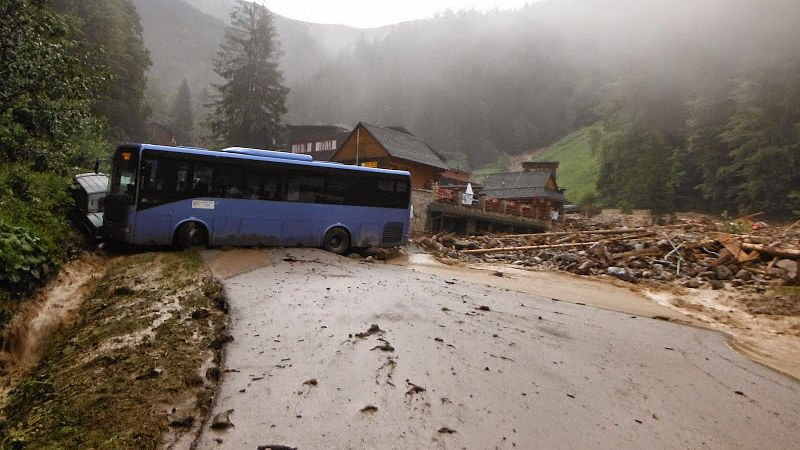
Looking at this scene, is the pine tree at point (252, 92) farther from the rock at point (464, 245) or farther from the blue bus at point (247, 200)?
the blue bus at point (247, 200)

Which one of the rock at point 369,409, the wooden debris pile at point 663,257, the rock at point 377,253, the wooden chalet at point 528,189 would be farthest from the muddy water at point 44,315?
the wooden chalet at point 528,189

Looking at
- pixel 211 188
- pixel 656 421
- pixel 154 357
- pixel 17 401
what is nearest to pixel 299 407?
pixel 154 357

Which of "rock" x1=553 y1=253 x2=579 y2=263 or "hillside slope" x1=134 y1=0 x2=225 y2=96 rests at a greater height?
"hillside slope" x1=134 y1=0 x2=225 y2=96

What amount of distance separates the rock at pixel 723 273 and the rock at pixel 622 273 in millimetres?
2642

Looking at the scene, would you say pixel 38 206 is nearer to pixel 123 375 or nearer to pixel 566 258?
pixel 123 375

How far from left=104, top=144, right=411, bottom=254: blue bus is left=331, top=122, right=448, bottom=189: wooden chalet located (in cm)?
2104

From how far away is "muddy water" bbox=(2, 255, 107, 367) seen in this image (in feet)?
18.1

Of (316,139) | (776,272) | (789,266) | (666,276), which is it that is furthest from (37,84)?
(316,139)

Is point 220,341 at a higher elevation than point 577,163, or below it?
below

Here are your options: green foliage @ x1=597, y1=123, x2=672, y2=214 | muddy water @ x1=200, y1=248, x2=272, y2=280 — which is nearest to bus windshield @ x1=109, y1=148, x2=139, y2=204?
muddy water @ x1=200, y1=248, x2=272, y2=280

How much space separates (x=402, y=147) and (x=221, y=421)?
121 feet

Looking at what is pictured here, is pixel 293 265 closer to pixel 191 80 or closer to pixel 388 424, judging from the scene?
→ pixel 388 424

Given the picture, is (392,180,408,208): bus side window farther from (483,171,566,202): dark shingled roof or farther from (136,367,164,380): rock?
(483,171,566,202): dark shingled roof

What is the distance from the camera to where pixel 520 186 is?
5631cm
